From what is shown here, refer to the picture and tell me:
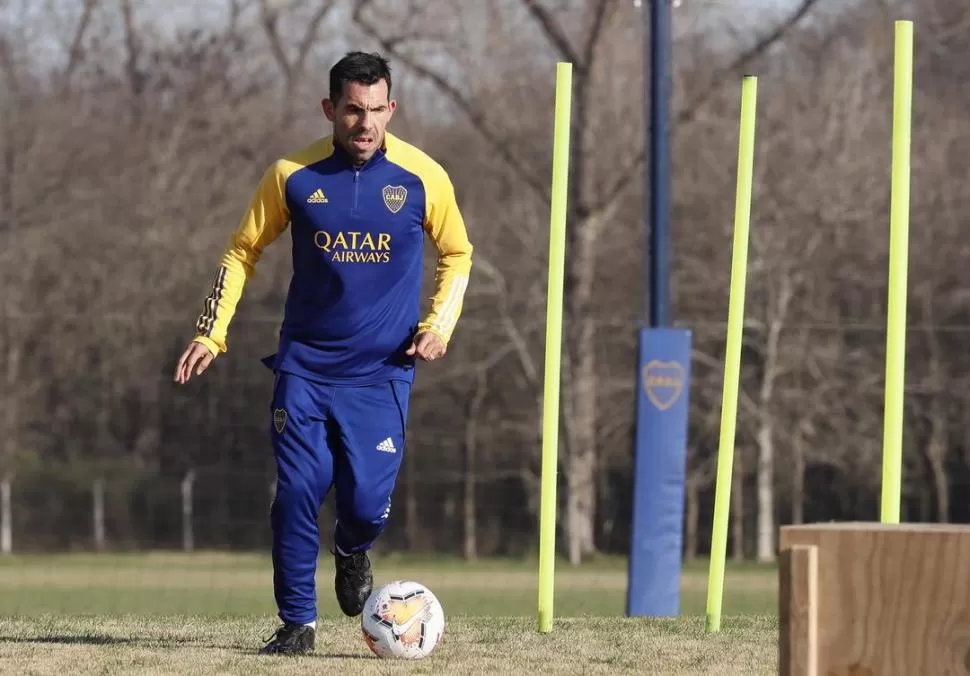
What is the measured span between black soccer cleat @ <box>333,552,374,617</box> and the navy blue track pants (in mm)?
306

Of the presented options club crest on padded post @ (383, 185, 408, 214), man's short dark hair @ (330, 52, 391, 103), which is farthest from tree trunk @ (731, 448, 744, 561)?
man's short dark hair @ (330, 52, 391, 103)

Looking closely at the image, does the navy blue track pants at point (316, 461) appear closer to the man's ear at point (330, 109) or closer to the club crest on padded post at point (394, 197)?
the club crest on padded post at point (394, 197)

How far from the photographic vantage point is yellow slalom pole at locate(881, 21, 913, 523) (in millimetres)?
5949

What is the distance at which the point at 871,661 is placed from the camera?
13.5 ft

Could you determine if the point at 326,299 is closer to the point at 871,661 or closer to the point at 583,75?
the point at 871,661

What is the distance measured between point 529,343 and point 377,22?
11.9 feet

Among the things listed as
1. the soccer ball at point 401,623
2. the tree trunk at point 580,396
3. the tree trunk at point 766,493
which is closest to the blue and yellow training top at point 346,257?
the soccer ball at point 401,623

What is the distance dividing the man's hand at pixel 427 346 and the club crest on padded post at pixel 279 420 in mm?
478

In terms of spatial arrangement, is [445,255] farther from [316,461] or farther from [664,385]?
[664,385]

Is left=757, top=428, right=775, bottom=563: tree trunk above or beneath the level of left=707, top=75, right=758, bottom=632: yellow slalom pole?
beneath

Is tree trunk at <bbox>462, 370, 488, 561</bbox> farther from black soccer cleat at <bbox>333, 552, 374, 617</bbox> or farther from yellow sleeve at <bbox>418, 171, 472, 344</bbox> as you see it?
yellow sleeve at <bbox>418, 171, 472, 344</bbox>

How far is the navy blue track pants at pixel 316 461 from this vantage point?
5.88 m

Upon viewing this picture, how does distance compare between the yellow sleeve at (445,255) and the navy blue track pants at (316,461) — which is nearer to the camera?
the navy blue track pants at (316,461)

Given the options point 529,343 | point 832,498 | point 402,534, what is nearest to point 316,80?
point 529,343
